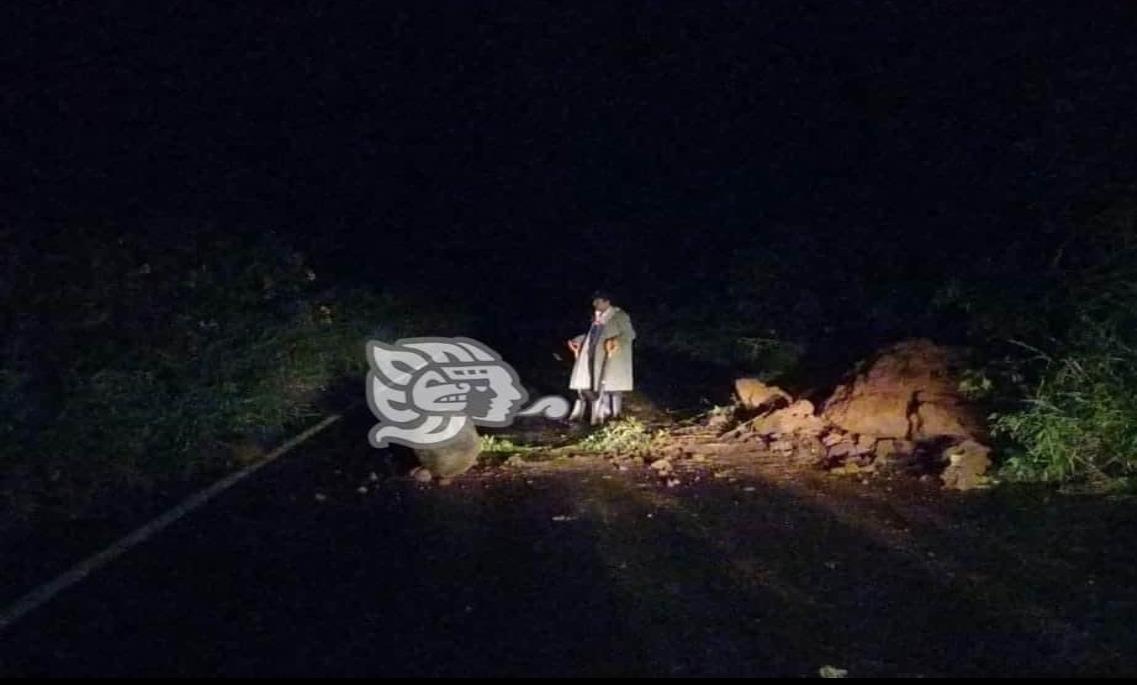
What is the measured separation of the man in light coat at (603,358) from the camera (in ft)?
44.5

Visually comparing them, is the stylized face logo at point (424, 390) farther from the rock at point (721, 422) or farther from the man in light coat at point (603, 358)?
the rock at point (721, 422)

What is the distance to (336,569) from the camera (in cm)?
809

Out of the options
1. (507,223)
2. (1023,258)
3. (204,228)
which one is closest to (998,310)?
(1023,258)

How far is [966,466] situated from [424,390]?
15.0 feet

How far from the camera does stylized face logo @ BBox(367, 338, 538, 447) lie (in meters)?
10.9

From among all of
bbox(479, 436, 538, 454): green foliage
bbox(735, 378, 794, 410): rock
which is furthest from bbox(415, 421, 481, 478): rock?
bbox(735, 378, 794, 410): rock

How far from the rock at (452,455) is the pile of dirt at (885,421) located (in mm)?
2963

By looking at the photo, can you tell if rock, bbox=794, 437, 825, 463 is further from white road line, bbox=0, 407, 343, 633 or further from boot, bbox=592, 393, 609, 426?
white road line, bbox=0, 407, 343, 633

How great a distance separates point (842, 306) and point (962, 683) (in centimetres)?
1786

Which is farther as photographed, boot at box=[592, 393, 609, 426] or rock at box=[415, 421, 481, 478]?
boot at box=[592, 393, 609, 426]

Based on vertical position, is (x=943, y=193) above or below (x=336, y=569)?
above

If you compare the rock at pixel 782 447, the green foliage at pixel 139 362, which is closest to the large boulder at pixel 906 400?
the rock at pixel 782 447

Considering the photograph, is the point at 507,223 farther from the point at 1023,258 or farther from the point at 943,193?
the point at 1023,258

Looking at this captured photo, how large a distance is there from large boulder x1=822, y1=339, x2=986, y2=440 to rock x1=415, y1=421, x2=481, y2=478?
12.0ft
